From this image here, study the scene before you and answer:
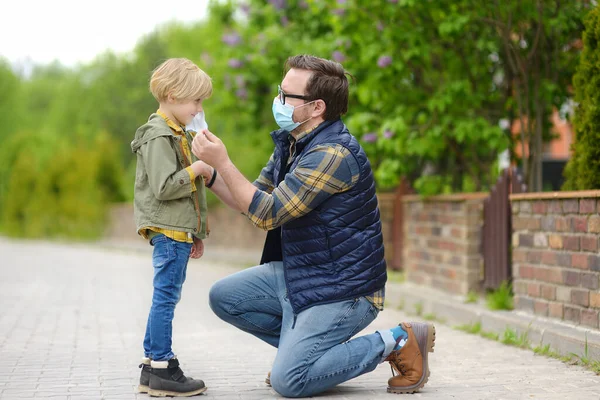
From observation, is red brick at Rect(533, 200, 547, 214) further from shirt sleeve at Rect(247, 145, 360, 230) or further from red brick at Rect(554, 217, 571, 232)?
shirt sleeve at Rect(247, 145, 360, 230)

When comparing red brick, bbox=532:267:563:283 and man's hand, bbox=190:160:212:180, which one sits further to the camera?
red brick, bbox=532:267:563:283

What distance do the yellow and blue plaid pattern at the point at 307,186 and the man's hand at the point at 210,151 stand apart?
0.84 ft

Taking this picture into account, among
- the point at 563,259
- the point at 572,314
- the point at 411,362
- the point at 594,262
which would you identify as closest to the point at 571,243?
the point at 563,259

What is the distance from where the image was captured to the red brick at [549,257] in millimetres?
7466

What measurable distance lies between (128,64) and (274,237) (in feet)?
188

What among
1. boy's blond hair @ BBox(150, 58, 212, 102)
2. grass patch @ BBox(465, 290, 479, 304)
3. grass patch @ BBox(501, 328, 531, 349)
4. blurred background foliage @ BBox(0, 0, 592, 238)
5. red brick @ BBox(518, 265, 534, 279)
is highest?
blurred background foliage @ BBox(0, 0, 592, 238)

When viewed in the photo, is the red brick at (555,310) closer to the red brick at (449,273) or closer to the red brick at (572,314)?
the red brick at (572,314)

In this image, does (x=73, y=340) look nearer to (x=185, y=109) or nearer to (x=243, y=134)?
(x=185, y=109)

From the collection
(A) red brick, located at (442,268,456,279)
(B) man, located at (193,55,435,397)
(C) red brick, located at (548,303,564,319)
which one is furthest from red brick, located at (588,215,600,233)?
(A) red brick, located at (442,268,456,279)

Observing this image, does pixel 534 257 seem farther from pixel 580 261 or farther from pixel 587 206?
pixel 587 206

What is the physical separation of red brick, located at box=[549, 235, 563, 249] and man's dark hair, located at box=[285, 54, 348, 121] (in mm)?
2869

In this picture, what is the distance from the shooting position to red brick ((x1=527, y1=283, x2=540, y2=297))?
7.75 meters

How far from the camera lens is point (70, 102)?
69.8 metres

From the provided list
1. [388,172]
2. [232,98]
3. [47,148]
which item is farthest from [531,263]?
[47,148]
